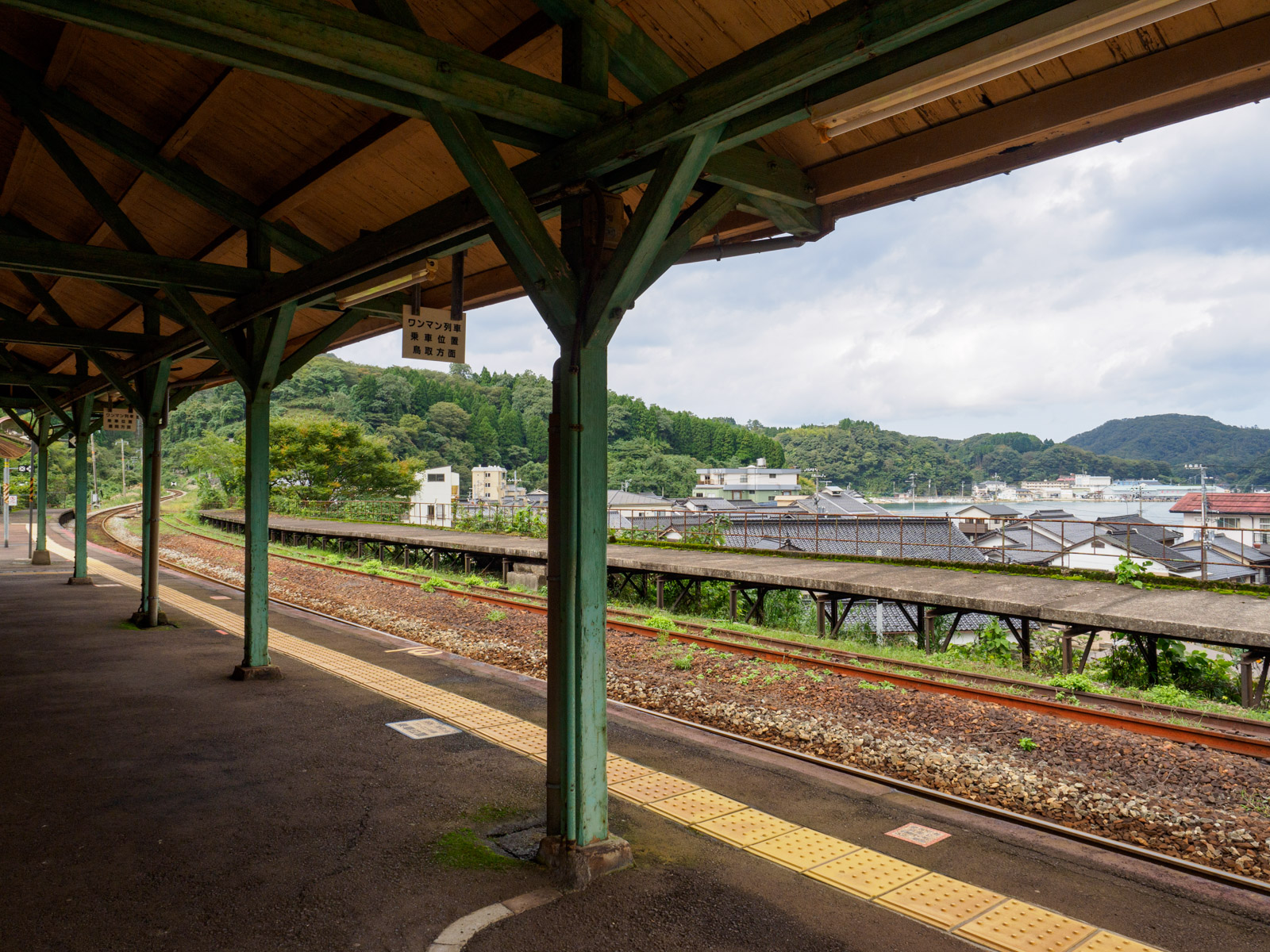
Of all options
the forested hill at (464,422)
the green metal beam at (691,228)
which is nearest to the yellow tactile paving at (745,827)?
the green metal beam at (691,228)

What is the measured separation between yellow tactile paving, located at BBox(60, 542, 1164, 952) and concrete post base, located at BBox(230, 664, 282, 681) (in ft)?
6.12

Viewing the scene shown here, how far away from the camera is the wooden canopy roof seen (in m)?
2.39

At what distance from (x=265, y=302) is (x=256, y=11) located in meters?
3.52

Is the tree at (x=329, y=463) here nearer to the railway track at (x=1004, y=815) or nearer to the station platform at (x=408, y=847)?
the station platform at (x=408, y=847)

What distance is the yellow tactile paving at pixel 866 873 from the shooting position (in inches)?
121

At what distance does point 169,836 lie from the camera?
11.4 feet

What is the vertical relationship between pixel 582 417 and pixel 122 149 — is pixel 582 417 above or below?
below

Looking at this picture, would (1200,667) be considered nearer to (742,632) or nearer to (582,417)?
(742,632)

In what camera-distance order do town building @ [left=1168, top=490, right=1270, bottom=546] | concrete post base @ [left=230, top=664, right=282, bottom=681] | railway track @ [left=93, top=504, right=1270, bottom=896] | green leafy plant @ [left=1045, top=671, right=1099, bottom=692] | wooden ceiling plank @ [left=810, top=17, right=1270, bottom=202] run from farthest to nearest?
town building @ [left=1168, top=490, right=1270, bottom=546], green leafy plant @ [left=1045, top=671, right=1099, bottom=692], concrete post base @ [left=230, top=664, right=282, bottom=681], railway track @ [left=93, top=504, right=1270, bottom=896], wooden ceiling plank @ [left=810, top=17, right=1270, bottom=202]

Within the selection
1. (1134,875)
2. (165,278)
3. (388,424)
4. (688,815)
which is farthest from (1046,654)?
(388,424)

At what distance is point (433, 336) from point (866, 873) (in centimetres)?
388

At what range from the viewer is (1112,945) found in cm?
267

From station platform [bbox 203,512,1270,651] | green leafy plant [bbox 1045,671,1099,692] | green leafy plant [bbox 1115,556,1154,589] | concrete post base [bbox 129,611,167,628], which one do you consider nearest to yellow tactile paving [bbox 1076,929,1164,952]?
green leafy plant [bbox 1045,671,1099,692]

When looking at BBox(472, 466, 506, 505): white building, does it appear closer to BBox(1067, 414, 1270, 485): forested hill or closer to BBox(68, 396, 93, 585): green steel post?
BBox(68, 396, 93, 585): green steel post
